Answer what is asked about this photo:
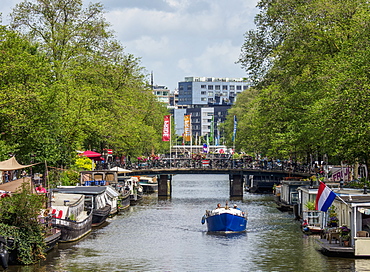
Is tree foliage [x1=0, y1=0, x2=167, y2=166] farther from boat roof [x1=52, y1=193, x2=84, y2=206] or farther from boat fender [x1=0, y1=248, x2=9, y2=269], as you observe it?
boat fender [x1=0, y1=248, x2=9, y2=269]

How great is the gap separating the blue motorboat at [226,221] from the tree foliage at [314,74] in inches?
328

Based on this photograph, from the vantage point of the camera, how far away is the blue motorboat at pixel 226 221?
2250 inches

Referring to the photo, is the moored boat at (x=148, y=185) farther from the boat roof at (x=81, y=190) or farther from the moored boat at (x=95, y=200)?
the moored boat at (x=95, y=200)

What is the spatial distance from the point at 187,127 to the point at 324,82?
60885mm

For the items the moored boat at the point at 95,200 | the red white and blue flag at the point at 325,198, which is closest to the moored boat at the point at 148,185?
the moored boat at the point at 95,200

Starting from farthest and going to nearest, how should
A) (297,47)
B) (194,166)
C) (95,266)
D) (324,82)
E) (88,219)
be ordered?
(194,166) < (297,47) < (324,82) < (88,219) < (95,266)

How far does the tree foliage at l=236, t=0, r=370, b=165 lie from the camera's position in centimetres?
5153

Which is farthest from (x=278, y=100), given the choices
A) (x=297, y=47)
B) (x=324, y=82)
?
(x=324, y=82)

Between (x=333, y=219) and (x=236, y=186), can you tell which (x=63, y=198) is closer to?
(x=333, y=219)

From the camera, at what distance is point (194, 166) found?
10588 cm

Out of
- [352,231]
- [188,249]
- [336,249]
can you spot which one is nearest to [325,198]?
[352,231]

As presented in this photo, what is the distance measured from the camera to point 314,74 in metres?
69.2

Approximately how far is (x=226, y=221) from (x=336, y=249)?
16.3 metres

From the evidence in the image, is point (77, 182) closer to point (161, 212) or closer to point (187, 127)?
point (161, 212)
